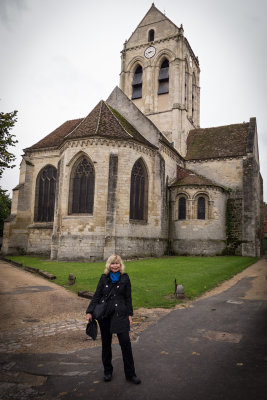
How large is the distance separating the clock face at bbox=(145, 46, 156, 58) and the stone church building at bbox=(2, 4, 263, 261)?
12 cm

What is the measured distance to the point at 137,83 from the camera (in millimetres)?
33562

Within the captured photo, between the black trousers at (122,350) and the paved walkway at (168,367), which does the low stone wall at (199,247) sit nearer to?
the paved walkway at (168,367)

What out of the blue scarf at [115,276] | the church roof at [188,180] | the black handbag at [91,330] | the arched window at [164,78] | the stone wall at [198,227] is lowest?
the black handbag at [91,330]

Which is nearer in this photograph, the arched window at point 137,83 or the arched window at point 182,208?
the arched window at point 182,208

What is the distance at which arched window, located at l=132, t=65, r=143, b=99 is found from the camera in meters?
33.6

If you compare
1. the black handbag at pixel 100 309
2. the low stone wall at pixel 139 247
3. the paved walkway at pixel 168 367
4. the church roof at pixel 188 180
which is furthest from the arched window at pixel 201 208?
the black handbag at pixel 100 309

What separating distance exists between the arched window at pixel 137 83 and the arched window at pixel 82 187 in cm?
1579

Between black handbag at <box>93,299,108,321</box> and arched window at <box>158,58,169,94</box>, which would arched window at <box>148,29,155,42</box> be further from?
black handbag at <box>93,299,108,321</box>

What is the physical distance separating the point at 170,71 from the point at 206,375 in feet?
107

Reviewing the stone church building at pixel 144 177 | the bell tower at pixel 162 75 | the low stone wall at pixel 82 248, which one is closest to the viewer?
the low stone wall at pixel 82 248

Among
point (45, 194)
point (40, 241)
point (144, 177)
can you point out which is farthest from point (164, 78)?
point (40, 241)

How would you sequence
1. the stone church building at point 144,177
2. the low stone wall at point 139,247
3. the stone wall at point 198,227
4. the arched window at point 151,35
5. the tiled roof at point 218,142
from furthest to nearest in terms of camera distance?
the arched window at point 151,35 < the tiled roof at point 218,142 < the stone wall at point 198,227 < the stone church building at point 144,177 < the low stone wall at point 139,247

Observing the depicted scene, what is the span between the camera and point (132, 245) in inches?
814

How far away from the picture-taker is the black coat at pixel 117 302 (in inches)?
172
